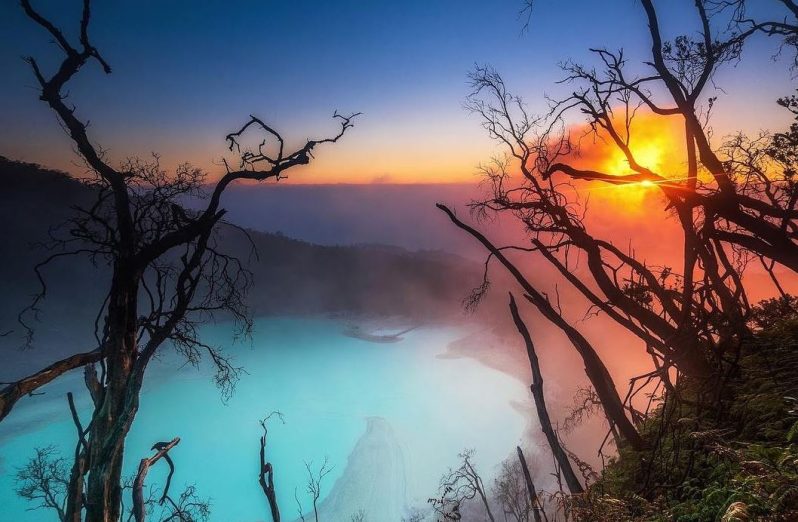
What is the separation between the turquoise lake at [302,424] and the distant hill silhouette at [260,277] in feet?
70.3

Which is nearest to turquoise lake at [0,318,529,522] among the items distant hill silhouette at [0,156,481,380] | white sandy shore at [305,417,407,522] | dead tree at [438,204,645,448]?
white sandy shore at [305,417,407,522]

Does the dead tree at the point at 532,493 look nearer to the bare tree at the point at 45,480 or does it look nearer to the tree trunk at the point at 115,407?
the tree trunk at the point at 115,407

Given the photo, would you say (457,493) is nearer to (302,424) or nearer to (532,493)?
(532,493)

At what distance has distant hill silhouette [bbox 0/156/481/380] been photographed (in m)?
86.6

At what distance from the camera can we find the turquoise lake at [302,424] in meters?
57.3

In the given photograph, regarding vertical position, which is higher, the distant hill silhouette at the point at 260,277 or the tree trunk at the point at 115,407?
the distant hill silhouette at the point at 260,277

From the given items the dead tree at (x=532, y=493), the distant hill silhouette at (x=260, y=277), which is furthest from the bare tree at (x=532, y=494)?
the distant hill silhouette at (x=260, y=277)

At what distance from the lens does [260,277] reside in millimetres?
147625

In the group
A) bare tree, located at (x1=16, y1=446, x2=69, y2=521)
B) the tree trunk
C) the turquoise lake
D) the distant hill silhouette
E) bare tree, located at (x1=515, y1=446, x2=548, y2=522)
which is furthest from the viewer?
the distant hill silhouette

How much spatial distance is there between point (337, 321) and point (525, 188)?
427 ft

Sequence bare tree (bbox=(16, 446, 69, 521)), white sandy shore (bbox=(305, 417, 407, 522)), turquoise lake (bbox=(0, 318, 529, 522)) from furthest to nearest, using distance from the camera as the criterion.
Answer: turquoise lake (bbox=(0, 318, 529, 522)) < white sandy shore (bbox=(305, 417, 407, 522)) < bare tree (bbox=(16, 446, 69, 521))

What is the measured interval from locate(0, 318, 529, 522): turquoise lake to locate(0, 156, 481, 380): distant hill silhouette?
2144 cm

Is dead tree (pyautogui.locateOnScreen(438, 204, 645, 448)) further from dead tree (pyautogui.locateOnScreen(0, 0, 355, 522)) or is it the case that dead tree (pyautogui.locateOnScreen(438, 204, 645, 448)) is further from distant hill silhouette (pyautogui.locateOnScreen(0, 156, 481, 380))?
distant hill silhouette (pyautogui.locateOnScreen(0, 156, 481, 380))

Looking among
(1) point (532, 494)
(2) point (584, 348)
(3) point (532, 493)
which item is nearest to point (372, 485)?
(3) point (532, 493)
